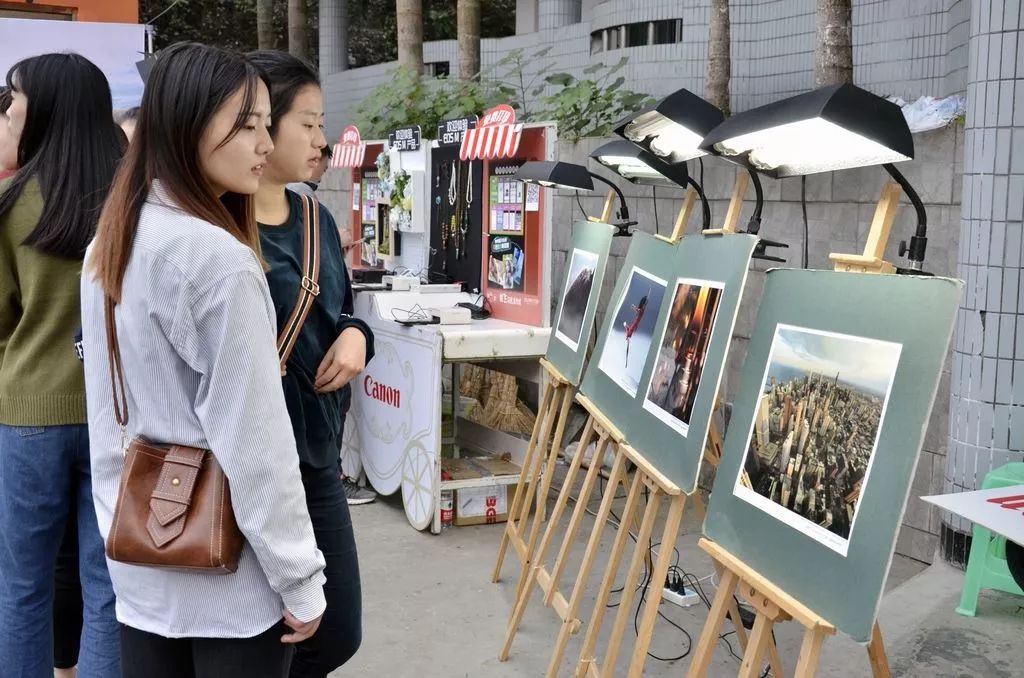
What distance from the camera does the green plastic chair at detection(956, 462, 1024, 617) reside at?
3.35m

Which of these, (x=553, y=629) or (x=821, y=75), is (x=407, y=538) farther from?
(x=821, y=75)

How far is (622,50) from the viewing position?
966cm

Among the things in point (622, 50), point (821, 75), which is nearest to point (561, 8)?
point (622, 50)

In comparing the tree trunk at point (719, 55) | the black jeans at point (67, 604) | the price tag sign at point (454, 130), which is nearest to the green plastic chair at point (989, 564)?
the black jeans at point (67, 604)

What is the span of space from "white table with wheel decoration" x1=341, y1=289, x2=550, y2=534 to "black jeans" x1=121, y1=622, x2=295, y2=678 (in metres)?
3.02

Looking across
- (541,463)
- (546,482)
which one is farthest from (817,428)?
(541,463)

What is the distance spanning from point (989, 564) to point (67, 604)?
2.75m

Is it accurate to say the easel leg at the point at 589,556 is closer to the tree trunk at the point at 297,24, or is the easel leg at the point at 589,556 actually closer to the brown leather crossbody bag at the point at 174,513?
the brown leather crossbody bag at the point at 174,513

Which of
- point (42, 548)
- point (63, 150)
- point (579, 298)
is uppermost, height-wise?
point (63, 150)

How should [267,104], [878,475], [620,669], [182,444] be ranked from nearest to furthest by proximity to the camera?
[182,444], [267,104], [878,475], [620,669]

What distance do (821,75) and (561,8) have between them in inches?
268

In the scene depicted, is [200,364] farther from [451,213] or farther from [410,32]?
[410,32]

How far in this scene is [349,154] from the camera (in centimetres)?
736

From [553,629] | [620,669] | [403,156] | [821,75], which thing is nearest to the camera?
[620,669]
